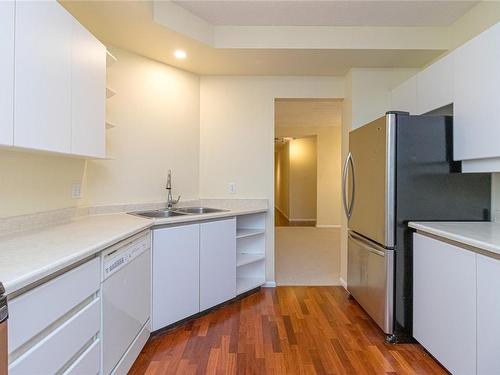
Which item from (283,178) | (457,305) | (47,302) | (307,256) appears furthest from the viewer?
(283,178)

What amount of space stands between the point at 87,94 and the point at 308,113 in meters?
4.48

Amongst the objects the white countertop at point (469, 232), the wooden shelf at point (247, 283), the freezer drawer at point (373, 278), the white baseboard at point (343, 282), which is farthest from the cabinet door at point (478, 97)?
the wooden shelf at point (247, 283)

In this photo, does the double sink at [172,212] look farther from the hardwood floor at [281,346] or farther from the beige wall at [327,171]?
the beige wall at [327,171]

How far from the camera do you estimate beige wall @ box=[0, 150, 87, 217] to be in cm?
152

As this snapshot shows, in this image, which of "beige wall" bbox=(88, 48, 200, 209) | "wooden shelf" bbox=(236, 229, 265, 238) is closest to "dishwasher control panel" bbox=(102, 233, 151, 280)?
"beige wall" bbox=(88, 48, 200, 209)

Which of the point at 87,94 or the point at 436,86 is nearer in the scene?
the point at 87,94

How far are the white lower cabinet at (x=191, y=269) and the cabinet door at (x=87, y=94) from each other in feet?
2.49

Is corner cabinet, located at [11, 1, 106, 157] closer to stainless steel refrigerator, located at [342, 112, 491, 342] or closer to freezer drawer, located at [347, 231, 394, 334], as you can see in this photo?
stainless steel refrigerator, located at [342, 112, 491, 342]

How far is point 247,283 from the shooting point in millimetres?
2951

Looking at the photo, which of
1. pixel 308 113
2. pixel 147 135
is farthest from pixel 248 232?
pixel 308 113

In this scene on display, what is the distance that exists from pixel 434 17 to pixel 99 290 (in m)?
3.19

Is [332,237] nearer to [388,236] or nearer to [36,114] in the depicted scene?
[388,236]

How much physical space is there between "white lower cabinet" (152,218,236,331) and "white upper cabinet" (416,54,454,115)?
6.31 ft

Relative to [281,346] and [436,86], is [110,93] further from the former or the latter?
[436,86]
